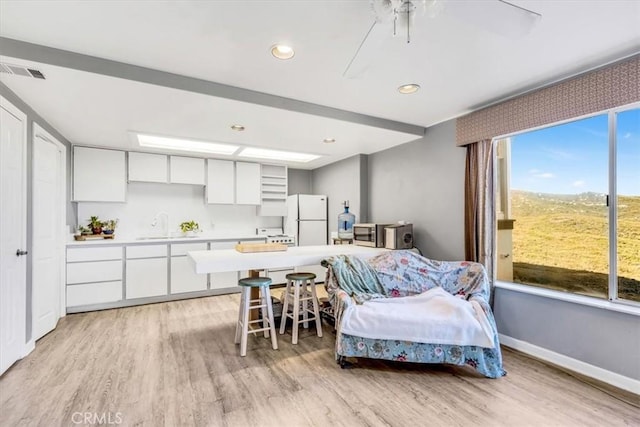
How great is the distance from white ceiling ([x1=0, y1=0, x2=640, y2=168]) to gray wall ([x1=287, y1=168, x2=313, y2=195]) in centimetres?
287

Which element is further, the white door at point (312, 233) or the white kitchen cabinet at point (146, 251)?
the white door at point (312, 233)

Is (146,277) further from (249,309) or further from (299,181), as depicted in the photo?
(299,181)

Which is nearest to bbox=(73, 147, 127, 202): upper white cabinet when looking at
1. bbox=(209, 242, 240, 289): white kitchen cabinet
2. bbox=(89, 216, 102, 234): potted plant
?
bbox=(89, 216, 102, 234): potted plant

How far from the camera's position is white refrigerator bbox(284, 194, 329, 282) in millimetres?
5445

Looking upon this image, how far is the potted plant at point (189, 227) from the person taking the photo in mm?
4938

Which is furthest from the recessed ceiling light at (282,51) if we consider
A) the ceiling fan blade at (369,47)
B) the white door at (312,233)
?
the white door at (312,233)

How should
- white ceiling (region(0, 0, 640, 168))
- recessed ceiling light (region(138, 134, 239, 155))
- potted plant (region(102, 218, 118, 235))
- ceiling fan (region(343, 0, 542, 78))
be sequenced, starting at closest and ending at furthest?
1. ceiling fan (region(343, 0, 542, 78))
2. white ceiling (region(0, 0, 640, 168))
3. recessed ceiling light (region(138, 134, 239, 155))
4. potted plant (region(102, 218, 118, 235))

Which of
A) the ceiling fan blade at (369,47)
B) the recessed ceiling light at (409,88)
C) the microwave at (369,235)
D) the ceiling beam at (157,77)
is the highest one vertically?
the recessed ceiling light at (409,88)

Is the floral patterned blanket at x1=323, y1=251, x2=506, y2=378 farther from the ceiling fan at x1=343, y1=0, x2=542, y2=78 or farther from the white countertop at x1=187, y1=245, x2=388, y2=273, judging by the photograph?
the ceiling fan at x1=343, y1=0, x2=542, y2=78

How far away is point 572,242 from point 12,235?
485cm

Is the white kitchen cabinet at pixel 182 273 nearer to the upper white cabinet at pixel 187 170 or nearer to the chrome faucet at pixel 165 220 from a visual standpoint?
the chrome faucet at pixel 165 220

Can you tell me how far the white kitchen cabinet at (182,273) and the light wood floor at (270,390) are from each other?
150cm

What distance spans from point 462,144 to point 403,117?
2.29ft

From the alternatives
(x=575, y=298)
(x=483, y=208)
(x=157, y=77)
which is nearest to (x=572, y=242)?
(x=575, y=298)
